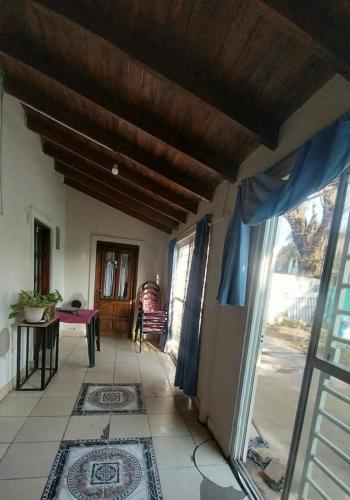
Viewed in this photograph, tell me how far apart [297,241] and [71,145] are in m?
2.70

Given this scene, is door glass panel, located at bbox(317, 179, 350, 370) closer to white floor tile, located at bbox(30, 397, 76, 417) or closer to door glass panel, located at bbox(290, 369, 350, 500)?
door glass panel, located at bbox(290, 369, 350, 500)

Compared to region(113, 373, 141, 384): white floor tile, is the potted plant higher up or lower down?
higher up

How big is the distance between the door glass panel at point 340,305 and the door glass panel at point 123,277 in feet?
14.0

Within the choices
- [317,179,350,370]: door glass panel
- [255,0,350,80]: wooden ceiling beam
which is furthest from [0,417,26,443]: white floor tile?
[255,0,350,80]: wooden ceiling beam

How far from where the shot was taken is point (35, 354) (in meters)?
3.03

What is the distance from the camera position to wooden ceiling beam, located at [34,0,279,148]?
1.21m

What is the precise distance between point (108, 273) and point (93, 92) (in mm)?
3676

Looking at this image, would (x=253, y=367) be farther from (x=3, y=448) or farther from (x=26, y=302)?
(x=26, y=302)

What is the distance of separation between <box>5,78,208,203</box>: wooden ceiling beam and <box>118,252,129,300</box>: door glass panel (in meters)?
2.90

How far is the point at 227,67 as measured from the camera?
4.09 feet

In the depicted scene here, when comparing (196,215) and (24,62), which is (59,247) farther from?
(24,62)

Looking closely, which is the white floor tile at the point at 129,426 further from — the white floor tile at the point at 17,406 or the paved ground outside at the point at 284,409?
the paved ground outside at the point at 284,409

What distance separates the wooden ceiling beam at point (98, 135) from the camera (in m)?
2.25

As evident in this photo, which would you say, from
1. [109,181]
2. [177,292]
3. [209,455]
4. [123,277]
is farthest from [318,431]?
[123,277]
